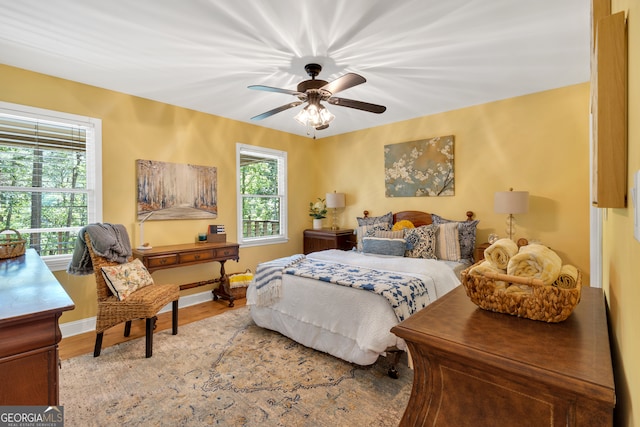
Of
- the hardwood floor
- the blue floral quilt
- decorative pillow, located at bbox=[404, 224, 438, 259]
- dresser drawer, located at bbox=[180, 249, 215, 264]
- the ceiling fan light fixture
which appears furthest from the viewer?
decorative pillow, located at bbox=[404, 224, 438, 259]

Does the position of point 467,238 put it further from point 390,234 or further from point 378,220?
point 378,220

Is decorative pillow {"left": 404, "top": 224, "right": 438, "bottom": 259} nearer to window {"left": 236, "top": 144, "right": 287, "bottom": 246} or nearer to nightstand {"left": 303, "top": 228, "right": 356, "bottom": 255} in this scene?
nightstand {"left": 303, "top": 228, "right": 356, "bottom": 255}

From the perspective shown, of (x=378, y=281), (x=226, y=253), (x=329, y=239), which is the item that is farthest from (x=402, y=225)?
(x=226, y=253)

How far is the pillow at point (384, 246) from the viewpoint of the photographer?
374 centimetres

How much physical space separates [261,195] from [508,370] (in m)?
4.57

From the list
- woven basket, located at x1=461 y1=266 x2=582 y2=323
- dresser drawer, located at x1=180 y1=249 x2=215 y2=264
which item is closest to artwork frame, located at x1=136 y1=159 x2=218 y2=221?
dresser drawer, located at x1=180 y1=249 x2=215 y2=264

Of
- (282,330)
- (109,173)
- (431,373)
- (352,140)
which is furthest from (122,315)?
(352,140)

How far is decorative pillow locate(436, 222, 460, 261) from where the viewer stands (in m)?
3.73

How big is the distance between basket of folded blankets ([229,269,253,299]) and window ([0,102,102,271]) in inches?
68.5

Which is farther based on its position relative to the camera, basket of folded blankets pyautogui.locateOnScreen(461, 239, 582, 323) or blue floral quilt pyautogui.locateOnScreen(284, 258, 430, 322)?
blue floral quilt pyautogui.locateOnScreen(284, 258, 430, 322)

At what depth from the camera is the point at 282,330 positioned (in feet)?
9.80

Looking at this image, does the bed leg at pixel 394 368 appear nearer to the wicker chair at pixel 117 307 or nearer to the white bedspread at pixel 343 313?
the white bedspread at pixel 343 313

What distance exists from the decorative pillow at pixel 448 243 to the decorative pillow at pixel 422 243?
0.07 metres

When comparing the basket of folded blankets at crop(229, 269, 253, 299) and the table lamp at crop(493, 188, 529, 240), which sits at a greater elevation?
the table lamp at crop(493, 188, 529, 240)
